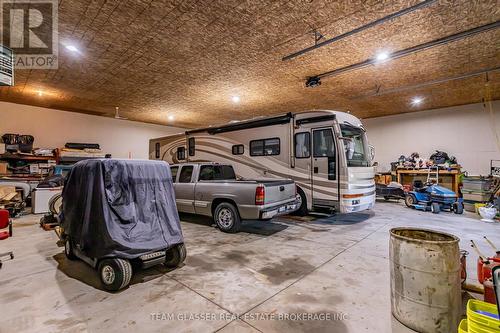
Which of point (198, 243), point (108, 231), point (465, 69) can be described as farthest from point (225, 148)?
point (465, 69)

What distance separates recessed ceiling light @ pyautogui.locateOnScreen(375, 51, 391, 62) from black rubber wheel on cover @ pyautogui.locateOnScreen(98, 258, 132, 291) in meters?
6.87

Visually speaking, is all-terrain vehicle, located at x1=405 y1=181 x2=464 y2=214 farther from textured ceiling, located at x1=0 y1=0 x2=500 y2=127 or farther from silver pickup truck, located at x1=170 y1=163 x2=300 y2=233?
silver pickup truck, located at x1=170 y1=163 x2=300 y2=233

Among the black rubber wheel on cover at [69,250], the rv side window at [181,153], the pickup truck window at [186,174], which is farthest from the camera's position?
the rv side window at [181,153]

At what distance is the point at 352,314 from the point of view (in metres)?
2.44

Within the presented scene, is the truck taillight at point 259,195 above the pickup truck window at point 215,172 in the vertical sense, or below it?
below

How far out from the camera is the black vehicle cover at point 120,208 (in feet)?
9.64

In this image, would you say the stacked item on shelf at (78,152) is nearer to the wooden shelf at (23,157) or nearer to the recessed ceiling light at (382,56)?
the wooden shelf at (23,157)

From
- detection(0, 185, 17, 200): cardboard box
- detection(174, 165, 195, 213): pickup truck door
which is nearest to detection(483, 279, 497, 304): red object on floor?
detection(174, 165, 195, 213): pickup truck door

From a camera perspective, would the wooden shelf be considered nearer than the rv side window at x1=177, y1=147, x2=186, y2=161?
Yes

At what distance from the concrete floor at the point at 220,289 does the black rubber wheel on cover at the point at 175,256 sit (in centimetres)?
14

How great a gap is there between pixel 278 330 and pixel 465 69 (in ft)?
28.4

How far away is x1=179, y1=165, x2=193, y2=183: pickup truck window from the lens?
6.51 m

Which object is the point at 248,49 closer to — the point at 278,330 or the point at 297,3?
the point at 297,3

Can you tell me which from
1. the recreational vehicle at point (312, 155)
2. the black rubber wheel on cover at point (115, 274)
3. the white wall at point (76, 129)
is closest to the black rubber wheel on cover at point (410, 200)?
the recreational vehicle at point (312, 155)
